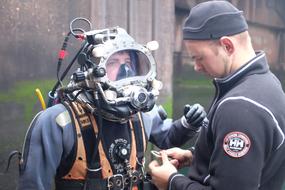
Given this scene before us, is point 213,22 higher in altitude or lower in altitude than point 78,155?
higher

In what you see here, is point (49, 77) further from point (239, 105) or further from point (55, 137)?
point (239, 105)

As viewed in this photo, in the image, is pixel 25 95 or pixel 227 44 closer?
pixel 227 44

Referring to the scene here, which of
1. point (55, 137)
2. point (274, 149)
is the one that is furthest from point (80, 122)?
point (274, 149)

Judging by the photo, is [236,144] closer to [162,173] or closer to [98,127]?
[162,173]

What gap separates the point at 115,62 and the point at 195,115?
481mm

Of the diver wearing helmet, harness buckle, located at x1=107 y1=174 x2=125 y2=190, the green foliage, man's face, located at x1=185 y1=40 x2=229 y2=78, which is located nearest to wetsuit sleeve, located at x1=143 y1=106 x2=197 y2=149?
the diver wearing helmet

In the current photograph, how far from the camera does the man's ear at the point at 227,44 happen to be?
5.03 ft

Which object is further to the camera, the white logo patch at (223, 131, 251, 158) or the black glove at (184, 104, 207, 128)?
the black glove at (184, 104, 207, 128)

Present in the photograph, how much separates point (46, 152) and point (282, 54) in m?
9.03

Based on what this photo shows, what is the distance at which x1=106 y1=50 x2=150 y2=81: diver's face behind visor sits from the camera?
5.92ft

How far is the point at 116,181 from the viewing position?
5.97ft

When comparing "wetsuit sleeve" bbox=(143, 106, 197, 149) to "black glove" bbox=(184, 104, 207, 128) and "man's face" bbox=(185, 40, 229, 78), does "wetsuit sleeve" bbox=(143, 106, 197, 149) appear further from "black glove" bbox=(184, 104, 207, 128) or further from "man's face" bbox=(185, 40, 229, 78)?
"man's face" bbox=(185, 40, 229, 78)

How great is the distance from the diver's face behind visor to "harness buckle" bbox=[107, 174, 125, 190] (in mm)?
399

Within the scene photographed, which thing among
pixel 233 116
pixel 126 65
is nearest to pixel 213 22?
pixel 233 116
